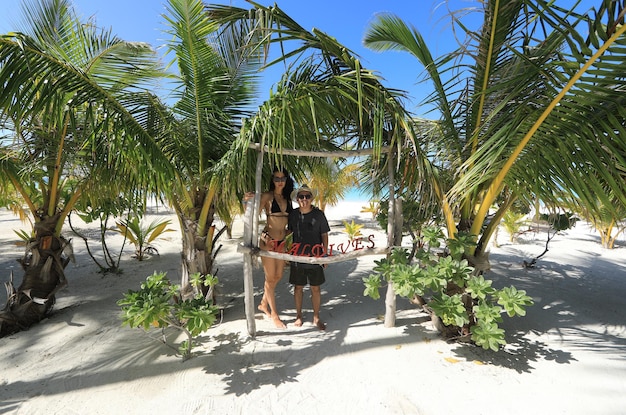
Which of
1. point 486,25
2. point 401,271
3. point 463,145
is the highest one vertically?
point 486,25

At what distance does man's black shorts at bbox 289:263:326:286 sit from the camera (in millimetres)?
3197

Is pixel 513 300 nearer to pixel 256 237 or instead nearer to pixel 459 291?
pixel 459 291

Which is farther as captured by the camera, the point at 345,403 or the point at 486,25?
the point at 486,25

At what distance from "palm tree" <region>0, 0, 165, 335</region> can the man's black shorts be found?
170 centimetres

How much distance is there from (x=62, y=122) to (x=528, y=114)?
3.99 m

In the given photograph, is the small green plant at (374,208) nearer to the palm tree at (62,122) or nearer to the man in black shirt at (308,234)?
the man in black shirt at (308,234)

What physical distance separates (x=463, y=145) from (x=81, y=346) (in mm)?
4413

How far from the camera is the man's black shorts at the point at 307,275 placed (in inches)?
126

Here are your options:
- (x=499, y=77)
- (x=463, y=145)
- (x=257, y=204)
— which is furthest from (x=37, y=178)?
(x=499, y=77)

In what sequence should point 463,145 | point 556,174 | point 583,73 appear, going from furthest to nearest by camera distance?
1. point 463,145
2. point 556,174
3. point 583,73

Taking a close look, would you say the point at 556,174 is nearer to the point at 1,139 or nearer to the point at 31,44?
the point at 31,44

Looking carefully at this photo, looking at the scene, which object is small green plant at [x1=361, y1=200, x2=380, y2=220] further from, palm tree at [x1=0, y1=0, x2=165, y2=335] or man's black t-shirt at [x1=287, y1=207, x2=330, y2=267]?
palm tree at [x1=0, y1=0, x2=165, y2=335]

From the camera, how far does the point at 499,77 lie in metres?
2.56

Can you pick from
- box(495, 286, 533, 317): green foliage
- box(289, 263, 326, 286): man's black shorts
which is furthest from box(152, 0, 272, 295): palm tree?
box(495, 286, 533, 317): green foliage
